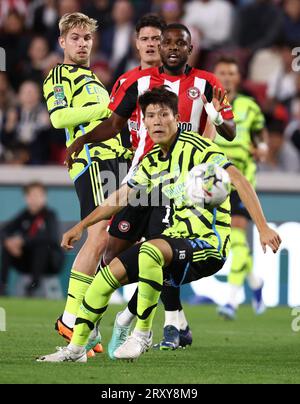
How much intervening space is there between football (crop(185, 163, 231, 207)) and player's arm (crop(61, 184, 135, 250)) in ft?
1.36

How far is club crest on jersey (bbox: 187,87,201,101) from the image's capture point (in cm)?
852

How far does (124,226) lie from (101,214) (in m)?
1.08

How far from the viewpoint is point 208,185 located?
7.35m

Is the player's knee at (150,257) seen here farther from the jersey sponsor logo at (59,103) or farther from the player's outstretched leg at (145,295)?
the jersey sponsor logo at (59,103)

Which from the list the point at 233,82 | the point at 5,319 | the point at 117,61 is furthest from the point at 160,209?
the point at 117,61

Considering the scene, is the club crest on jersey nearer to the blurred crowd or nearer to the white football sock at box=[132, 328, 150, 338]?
the white football sock at box=[132, 328, 150, 338]

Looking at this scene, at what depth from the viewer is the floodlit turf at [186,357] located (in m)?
6.86

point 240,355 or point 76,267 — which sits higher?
point 76,267

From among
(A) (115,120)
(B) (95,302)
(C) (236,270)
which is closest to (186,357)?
(B) (95,302)

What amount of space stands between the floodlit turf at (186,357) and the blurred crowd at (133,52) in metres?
3.64

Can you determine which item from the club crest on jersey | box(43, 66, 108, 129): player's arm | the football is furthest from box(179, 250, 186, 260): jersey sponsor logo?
box(43, 66, 108, 129): player's arm

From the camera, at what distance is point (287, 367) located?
7.64 metres
